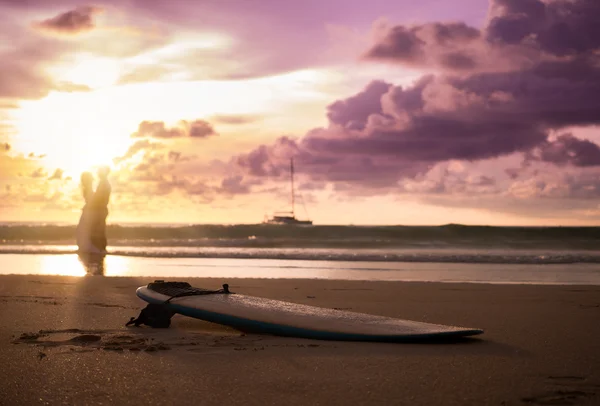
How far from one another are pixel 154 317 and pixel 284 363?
6.19 ft

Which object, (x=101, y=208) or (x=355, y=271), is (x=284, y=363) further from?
(x=101, y=208)

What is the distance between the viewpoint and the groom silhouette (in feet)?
72.6

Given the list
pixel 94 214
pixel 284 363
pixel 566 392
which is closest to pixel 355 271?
pixel 284 363

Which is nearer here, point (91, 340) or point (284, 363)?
point (284, 363)

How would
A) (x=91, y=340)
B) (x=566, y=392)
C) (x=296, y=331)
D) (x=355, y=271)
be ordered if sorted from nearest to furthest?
(x=566, y=392) → (x=91, y=340) → (x=296, y=331) → (x=355, y=271)

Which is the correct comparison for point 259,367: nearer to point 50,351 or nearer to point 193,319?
point 50,351

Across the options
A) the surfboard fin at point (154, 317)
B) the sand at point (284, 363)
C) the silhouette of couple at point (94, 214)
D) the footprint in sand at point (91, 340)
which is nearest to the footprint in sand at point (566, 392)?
the sand at point (284, 363)

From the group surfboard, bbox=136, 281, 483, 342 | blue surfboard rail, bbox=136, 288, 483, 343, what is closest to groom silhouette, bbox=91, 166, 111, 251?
surfboard, bbox=136, 281, 483, 342

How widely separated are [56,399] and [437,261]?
15820 millimetres

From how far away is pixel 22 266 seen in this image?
15172 mm

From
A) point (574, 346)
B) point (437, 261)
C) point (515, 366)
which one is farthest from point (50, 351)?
point (437, 261)

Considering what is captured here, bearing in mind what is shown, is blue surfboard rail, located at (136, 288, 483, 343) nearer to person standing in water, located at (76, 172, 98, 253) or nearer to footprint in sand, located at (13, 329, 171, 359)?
footprint in sand, located at (13, 329, 171, 359)

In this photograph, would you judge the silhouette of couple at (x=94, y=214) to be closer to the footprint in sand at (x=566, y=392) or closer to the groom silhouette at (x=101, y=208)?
the groom silhouette at (x=101, y=208)

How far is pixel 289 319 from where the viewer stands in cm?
514
